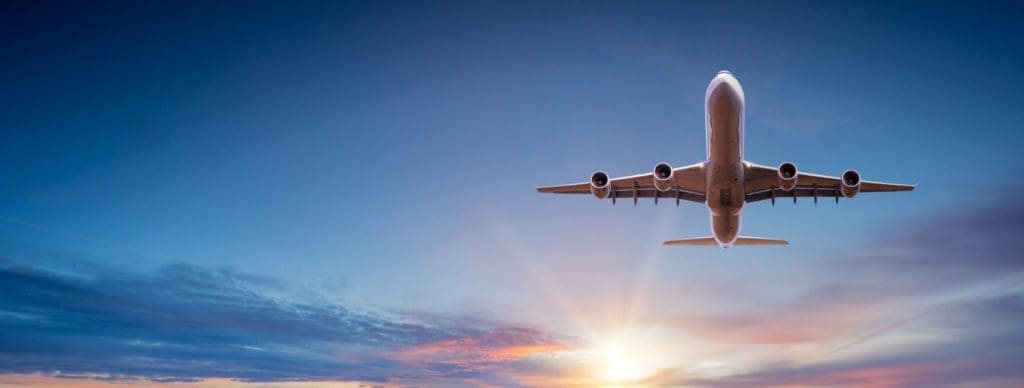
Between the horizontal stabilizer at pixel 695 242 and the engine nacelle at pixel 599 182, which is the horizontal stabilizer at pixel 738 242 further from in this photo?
the engine nacelle at pixel 599 182

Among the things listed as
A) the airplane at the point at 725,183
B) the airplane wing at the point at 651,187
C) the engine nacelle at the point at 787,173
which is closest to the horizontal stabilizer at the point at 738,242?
the airplane at the point at 725,183

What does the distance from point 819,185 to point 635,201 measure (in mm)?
12814

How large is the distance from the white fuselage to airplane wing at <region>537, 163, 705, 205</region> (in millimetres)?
1722

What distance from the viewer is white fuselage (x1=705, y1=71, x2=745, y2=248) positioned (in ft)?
134

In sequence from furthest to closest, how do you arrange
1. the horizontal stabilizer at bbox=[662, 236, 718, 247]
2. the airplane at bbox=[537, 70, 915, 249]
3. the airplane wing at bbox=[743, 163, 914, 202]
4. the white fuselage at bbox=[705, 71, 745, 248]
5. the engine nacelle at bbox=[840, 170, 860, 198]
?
the horizontal stabilizer at bbox=[662, 236, 718, 247] < the airplane wing at bbox=[743, 163, 914, 202] < the engine nacelle at bbox=[840, 170, 860, 198] < the airplane at bbox=[537, 70, 915, 249] < the white fuselage at bbox=[705, 71, 745, 248]

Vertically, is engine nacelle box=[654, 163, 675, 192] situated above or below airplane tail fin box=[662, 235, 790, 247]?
above

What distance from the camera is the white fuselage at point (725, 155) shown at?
4072cm

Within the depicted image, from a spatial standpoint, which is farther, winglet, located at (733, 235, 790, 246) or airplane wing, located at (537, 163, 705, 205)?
winglet, located at (733, 235, 790, 246)

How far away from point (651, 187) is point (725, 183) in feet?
23.5

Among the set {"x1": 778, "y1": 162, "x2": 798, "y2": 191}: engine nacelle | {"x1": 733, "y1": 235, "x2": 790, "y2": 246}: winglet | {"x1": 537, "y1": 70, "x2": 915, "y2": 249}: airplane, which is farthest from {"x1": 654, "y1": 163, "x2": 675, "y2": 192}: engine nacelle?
{"x1": 733, "y1": 235, "x2": 790, "y2": 246}: winglet

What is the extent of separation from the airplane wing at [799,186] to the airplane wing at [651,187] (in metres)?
3.20

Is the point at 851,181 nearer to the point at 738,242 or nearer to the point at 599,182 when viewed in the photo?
the point at 738,242

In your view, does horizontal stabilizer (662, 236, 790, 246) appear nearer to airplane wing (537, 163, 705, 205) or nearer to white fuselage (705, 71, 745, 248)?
white fuselage (705, 71, 745, 248)

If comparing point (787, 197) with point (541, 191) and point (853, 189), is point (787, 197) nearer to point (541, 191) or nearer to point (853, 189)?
point (853, 189)
